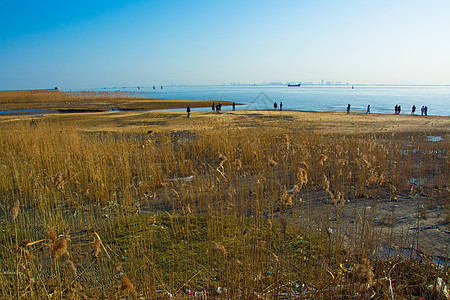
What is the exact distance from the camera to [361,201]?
5777 mm

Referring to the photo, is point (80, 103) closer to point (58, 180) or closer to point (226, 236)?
point (58, 180)

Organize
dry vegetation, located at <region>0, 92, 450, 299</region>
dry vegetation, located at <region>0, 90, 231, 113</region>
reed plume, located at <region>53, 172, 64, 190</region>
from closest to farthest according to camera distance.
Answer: dry vegetation, located at <region>0, 92, 450, 299</region>
reed plume, located at <region>53, 172, 64, 190</region>
dry vegetation, located at <region>0, 90, 231, 113</region>

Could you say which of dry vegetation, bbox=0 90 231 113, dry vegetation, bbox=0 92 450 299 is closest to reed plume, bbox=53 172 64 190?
dry vegetation, bbox=0 92 450 299

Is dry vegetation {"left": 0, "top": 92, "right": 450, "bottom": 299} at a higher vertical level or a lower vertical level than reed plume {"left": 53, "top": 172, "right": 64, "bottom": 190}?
lower

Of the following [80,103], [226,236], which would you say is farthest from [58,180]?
[80,103]

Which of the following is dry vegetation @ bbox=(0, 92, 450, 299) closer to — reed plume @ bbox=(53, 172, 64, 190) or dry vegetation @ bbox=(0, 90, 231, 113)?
reed plume @ bbox=(53, 172, 64, 190)

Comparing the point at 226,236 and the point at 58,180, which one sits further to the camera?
the point at 226,236

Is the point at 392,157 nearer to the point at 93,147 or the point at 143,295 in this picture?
the point at 143,295

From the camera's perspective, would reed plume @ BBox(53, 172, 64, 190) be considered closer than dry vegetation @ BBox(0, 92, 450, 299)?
No

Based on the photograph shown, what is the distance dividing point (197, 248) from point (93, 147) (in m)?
5.86

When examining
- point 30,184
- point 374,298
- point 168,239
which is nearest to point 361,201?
point 374,298

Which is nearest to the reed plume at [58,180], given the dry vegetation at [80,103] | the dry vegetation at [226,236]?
the dry vegetation at [226,236]

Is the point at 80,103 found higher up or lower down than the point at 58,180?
higher up

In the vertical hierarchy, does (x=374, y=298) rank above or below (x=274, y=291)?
below
